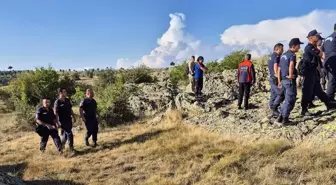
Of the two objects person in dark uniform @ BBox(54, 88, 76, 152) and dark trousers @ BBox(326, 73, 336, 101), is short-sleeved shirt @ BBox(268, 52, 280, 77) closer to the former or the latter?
dark trousers @ BBox(326, 73, 336, 101)

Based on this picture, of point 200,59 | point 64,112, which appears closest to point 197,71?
point 200,59

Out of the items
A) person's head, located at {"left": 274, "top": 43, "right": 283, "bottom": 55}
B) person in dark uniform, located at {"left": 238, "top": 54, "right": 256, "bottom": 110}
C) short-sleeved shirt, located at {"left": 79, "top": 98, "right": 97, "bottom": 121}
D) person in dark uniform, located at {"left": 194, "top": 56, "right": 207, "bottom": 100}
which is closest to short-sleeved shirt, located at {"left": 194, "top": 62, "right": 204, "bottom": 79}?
person in dark uniform, located at {"left": 194, "top": 56, "right": 207, "bottom": 100}

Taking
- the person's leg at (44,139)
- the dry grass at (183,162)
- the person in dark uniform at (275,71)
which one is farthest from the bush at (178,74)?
the person in dark uniform at (275,71)

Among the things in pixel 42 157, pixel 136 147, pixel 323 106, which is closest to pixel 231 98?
pixel 323 106

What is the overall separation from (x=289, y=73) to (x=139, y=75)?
1468 centimetres

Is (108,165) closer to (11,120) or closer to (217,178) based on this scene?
(217,178)

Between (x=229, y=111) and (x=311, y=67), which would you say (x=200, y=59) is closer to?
(x=229, y=111)

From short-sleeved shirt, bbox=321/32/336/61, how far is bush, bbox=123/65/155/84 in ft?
44.0

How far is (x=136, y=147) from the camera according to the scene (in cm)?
952

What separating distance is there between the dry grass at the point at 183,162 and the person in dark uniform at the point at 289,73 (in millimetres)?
998

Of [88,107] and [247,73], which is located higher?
[247,73]

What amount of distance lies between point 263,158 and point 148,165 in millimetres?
2595

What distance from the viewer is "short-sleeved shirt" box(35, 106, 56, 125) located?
9.42 metres

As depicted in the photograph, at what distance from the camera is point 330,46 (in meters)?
8.72
